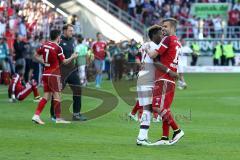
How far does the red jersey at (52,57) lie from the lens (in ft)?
57.3

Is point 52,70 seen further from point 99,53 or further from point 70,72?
point 99,53

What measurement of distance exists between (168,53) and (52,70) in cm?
442

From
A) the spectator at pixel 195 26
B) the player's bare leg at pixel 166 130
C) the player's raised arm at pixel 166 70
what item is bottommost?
the player's bare leg at pixel 166 130

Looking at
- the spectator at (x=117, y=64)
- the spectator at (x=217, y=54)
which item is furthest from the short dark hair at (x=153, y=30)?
A: the spectator at (x=217, y=54)

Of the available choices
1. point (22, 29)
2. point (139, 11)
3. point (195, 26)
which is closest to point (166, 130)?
point (22, 29)

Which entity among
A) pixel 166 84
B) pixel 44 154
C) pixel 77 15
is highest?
pixel 77 15

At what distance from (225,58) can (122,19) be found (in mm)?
6479

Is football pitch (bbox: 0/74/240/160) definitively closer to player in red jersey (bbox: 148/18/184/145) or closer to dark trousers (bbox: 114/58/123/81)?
player in red jersey (bbox: 148/18/184/145)

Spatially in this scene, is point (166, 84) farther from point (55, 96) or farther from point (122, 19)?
point (122, 19)

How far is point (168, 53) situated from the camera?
45.6ft

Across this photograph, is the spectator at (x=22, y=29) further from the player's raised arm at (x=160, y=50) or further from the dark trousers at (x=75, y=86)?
the player's raised arm at (x=160, y=50)

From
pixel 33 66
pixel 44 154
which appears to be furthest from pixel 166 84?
pixel 33 66

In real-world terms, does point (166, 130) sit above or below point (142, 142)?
above

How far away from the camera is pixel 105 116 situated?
64.1 feet
